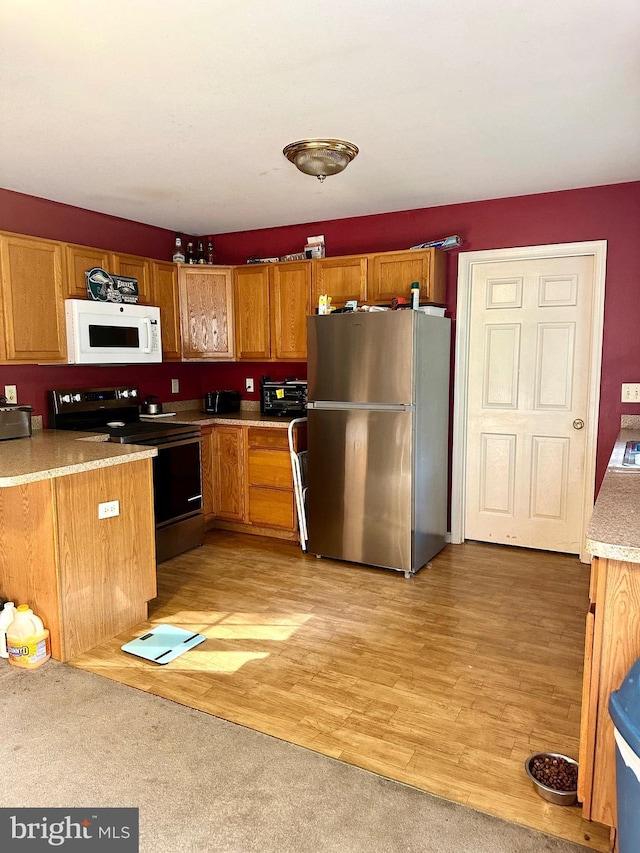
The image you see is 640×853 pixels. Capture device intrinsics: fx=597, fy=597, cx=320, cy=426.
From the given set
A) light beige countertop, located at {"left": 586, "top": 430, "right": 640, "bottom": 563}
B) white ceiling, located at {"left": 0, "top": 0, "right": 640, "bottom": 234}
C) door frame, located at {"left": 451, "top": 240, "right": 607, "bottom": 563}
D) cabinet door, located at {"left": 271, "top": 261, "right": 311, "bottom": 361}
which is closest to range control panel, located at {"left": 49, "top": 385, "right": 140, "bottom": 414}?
cabinet door, located at {"left": 271, "top": 261, "right": 311, "bottom": 361}

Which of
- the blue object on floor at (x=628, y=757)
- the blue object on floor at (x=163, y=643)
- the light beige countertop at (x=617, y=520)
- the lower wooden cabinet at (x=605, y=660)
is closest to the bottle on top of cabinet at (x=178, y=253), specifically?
the blue object on floor at (x=163, y=643)

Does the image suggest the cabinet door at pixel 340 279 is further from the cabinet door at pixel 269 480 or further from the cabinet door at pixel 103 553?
the cabinet door at pixel 103 553

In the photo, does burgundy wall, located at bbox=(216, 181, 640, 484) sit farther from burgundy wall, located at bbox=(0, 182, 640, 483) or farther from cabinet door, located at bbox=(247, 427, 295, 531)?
cabinet door, located at bbox=(247, 427, 295, 531)

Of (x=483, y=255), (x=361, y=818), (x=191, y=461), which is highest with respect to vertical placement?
(x=483, y=255)

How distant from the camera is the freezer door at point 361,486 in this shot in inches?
142

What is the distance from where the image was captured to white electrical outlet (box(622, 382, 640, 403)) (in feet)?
11.8

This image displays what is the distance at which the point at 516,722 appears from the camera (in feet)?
7.24

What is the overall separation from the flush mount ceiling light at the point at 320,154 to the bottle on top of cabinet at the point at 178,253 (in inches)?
77.2

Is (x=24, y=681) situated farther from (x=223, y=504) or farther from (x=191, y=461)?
(x=223, y=504)

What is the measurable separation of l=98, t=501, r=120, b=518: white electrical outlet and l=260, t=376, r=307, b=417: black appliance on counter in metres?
1.92

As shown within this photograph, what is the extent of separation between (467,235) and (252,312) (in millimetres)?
1703

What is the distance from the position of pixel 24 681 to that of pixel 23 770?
0.60m

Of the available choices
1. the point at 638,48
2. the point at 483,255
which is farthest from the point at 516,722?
the point at 483,255

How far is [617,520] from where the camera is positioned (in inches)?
66.4
